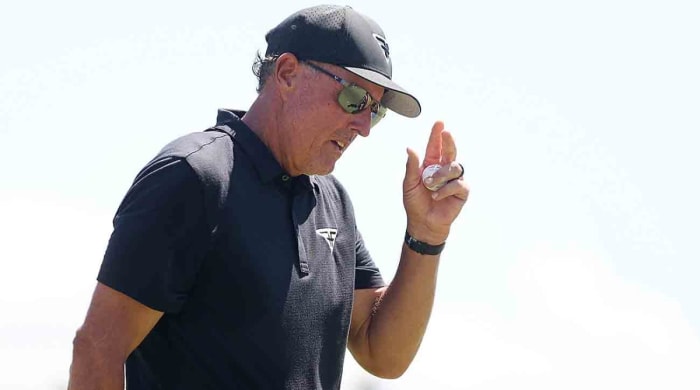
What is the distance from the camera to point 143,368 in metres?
3.98

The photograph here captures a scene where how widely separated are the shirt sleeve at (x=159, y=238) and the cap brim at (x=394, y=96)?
0.84 m

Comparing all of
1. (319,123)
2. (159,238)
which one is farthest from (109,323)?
(319,123)

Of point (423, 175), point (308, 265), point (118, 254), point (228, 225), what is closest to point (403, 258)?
point (423, 175)

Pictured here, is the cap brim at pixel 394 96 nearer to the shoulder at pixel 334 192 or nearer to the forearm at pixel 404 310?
the shoulder at pixel 334 192

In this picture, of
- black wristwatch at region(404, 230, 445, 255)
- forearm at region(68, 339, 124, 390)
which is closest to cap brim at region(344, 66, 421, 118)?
black wristwatch at region(404, 230, 445, 255)

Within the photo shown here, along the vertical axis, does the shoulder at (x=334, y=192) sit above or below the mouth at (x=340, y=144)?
below

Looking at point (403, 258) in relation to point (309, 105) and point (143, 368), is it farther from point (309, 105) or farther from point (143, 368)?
point (143, 368)

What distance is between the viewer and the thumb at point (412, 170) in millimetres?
4680

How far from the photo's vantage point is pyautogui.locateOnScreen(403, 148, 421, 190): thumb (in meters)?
4.68

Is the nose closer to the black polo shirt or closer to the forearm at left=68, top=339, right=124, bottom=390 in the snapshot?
the black polo shirt

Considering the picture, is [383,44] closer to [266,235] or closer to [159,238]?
[266,235]

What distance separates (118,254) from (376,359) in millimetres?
1555

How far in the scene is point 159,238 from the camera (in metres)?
3.72

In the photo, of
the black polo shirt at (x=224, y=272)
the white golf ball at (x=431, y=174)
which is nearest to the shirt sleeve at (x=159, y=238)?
the black polo shirt at (x=224, y=272)
